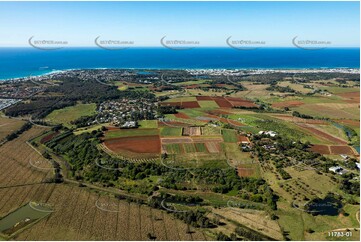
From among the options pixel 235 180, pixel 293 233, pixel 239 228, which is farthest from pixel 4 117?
pixel 293 233

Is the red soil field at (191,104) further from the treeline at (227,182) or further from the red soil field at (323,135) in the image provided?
the treeline at (227,182)

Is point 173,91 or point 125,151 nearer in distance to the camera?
point 125,151

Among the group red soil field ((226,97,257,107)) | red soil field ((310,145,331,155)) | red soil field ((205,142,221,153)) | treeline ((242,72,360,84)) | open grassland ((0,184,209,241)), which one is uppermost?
treeline ((242,72,360,84))

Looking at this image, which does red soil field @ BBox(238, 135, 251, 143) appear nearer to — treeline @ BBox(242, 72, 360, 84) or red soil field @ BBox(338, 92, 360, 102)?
red soil field @ BBox(338, 92, 360, 102)

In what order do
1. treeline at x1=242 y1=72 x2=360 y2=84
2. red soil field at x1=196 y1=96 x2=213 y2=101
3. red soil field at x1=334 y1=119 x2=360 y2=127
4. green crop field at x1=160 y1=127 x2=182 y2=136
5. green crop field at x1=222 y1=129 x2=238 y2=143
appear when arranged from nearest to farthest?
green crop field at x1=222 y1=129 x2=238 y2=143 < green crop field at x1=160 y1=127 x2=182 y2=136 < red soil field at x1=334 y1=119 x2=360 y2=127 < red soil field at x1=196 y1=96 x2=213 y2=101 < treeline at x1=242 y1=72 x2=360 y2=84

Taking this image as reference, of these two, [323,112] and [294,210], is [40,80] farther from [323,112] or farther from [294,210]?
[294,210]

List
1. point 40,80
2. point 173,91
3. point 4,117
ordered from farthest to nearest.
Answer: point 40,80, point 173,91, point 4,117

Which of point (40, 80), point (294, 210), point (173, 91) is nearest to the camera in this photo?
point (294, 210)

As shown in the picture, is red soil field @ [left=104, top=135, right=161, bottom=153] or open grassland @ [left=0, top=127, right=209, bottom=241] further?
red soil field @ [left=104, top=135, right=161, bottom=153]

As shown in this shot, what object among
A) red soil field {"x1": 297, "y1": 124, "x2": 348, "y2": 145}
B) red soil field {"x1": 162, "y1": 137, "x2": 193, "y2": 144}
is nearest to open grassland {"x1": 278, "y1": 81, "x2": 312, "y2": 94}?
red soil field {"x1": 297, "y1": 124, "x2": 348, "y2": 145}
